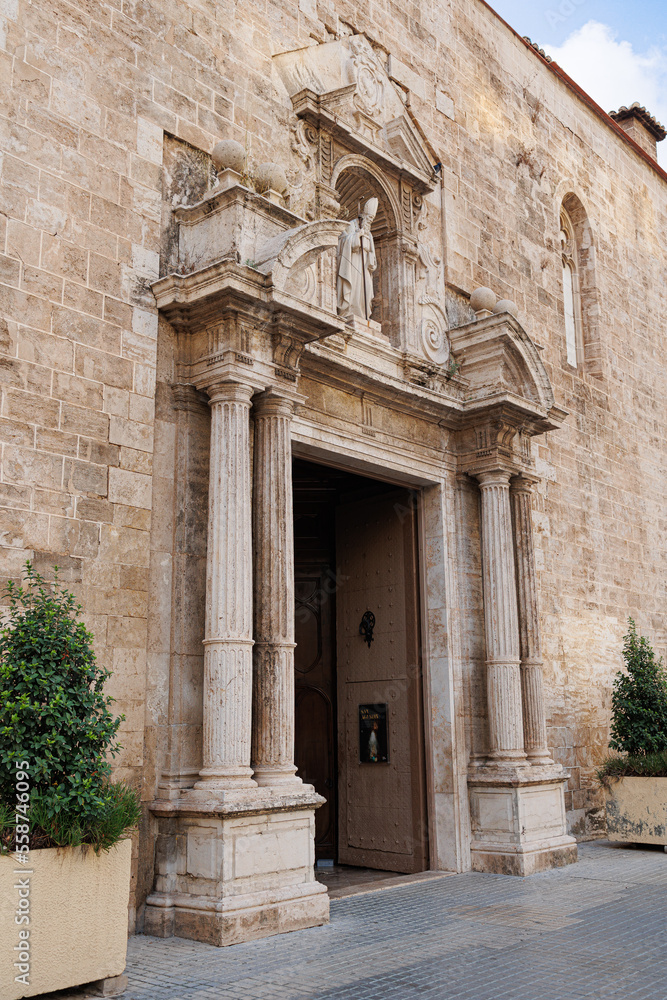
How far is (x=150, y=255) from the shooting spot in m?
6.35

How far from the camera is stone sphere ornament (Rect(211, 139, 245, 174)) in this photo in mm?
6496

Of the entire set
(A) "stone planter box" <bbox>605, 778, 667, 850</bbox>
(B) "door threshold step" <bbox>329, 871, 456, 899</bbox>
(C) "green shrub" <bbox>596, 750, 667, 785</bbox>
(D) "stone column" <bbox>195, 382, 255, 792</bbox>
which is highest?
(D) "stone column" <bbox>195, 382, 255, 792</bbox>

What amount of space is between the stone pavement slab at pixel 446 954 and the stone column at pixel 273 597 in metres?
1.11

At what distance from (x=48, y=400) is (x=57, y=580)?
1.07 m

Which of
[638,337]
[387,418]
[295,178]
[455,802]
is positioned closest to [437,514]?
[387,418]

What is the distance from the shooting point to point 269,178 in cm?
680

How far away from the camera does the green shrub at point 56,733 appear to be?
13.8 feet

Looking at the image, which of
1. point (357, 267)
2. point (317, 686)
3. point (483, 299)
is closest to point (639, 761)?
point (317, 686)

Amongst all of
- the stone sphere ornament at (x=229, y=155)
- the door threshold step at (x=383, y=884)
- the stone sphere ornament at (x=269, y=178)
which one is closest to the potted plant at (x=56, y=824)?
the door threshold step at (x=383, y=884)

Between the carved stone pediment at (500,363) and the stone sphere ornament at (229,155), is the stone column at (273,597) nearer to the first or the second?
the stone sphere ornament at (229,155)

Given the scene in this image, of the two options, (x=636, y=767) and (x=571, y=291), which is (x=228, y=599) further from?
(x=571, y=291)

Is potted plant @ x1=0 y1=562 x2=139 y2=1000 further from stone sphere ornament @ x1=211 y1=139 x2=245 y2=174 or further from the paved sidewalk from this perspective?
stone sphere ornament @ x1=211 y1=139 x2=245 y2=174

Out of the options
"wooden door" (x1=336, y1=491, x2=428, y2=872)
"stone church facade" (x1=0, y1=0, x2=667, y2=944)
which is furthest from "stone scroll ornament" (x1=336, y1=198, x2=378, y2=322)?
"wooden door" (x1=336, y1=491, x2=428, y2=872)

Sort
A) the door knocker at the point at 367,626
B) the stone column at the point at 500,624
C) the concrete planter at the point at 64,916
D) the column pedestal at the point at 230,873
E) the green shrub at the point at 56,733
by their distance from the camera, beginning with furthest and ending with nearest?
the door knocker at the point at 367,626
the stone column at the point at 500,624
the column pedestal at the point at 230,873
the green shrub at the point at 56,733
the concrete planter at the point at 64,916
